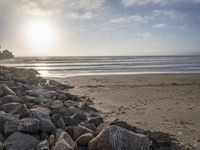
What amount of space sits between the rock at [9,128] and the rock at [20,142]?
0.27m

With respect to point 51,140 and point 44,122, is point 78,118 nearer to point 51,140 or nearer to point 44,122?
point 44,122

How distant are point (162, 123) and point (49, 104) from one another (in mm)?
3464

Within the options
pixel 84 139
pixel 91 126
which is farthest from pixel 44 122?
pixel 91 126

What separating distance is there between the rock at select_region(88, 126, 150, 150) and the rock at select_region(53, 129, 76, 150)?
397 mm

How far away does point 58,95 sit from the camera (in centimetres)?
1163

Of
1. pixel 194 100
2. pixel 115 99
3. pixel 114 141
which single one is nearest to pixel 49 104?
pixel 114 141

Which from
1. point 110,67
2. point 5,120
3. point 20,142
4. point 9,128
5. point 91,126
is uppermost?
point 5,120

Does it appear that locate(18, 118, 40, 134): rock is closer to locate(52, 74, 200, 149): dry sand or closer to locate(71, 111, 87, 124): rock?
locate(71, 111, 87, 124): rock

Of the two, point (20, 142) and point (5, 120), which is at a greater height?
point (5, 120)

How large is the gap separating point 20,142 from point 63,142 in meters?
0.85

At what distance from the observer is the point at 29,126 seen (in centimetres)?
610

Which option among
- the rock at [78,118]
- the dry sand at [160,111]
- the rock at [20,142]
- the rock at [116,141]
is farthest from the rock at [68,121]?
the dry sand at [160,111]

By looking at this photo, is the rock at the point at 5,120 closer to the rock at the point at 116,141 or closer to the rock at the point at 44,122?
the rock at the point at 44,122

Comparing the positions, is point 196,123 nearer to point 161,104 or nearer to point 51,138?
point 161,104
